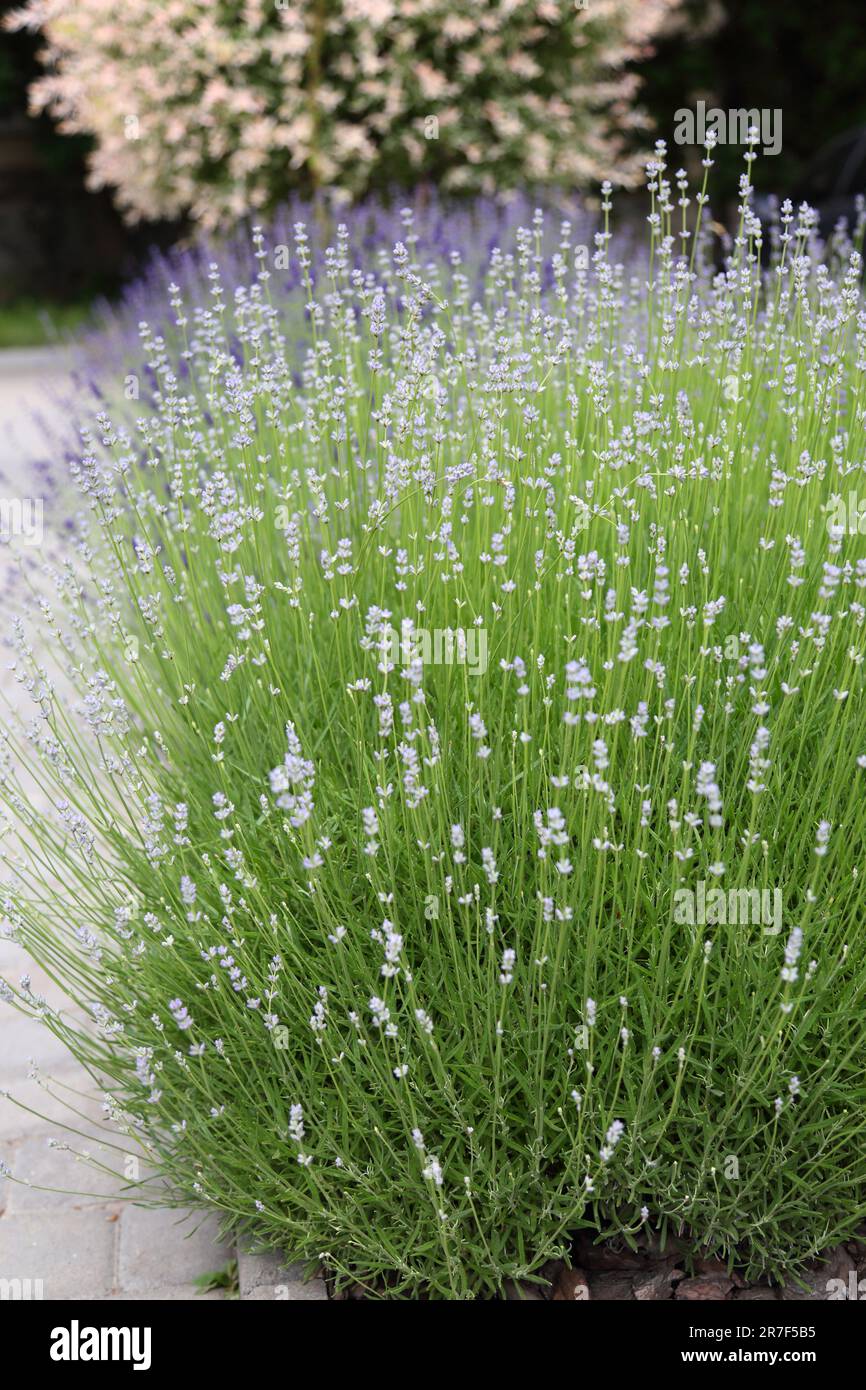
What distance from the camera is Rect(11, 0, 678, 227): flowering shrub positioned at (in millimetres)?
9164

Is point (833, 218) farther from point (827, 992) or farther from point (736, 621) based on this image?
point (827, 992)

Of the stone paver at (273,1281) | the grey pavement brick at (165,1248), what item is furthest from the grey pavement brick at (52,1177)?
the stone paver at (273,1281)

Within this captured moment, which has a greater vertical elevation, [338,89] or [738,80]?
[738,80]

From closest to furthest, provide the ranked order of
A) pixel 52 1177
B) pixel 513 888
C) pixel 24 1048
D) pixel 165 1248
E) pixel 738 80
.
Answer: pixel 513 888
pixel 165 1248
pixel 52 1177
pixel 24 1048
pixel 738 80

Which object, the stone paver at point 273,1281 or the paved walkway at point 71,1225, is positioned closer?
the stone paver at point 273,1281

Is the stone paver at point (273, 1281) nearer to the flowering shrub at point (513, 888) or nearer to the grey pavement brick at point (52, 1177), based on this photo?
the flowering shrub at point (513, 888)

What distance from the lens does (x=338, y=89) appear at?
9625mm

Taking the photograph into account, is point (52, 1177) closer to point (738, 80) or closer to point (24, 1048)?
point (24, 1048)

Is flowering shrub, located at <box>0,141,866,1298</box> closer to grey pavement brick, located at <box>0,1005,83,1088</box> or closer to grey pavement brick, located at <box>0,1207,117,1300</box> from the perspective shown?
grey pavement brick, located at <box>0,1207,117,1300</box>

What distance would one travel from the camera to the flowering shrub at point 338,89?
9.16m

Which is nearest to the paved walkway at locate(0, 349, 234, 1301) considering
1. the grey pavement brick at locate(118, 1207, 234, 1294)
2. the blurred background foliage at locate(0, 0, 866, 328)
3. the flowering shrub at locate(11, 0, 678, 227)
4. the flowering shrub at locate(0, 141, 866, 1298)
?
the grey pavement brick at locate(118, 1207, 234, 1294)

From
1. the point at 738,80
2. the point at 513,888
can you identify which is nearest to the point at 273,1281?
the point at 513,888

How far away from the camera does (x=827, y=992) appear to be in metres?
2.52

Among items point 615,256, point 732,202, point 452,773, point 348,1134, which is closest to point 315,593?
point 452,773
